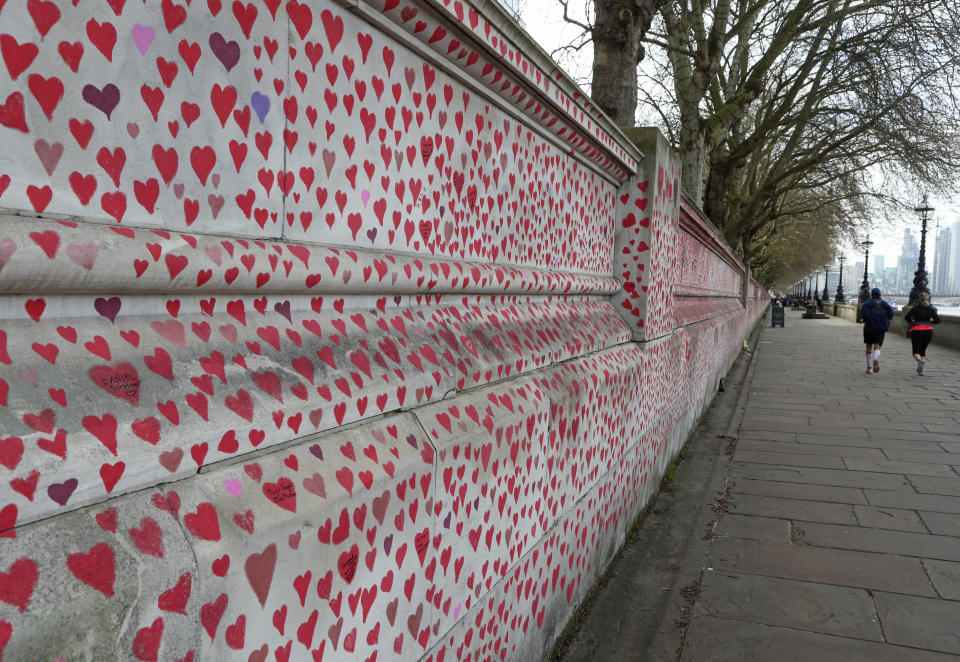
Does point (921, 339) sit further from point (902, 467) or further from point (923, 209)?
point (923, 209)

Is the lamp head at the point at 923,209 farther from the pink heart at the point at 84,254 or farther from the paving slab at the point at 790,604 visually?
the pink heart at the point at 84,254

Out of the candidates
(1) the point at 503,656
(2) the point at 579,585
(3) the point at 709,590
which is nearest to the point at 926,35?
(3) the point at 709,590

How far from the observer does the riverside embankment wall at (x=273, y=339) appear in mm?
864

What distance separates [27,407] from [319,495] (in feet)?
1.62

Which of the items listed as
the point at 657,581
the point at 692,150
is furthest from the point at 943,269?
the point at 657,581

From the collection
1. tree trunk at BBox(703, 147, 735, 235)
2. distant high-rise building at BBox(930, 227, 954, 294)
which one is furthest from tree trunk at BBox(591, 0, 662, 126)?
distant high-rise building at BBox(930, 227, 954, 294)

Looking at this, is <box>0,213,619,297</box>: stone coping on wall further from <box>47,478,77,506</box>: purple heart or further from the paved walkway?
the paved walkway

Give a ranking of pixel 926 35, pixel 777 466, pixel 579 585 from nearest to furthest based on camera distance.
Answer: pixel 579 585
pixel 777 466
pixel 926 35

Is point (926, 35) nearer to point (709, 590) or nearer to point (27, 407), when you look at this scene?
point (709, 590)

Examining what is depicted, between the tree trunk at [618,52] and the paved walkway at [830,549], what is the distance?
337 cm

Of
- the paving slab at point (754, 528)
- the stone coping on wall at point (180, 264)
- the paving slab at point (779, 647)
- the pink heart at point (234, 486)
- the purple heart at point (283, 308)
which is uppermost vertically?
the stone coping on wall at point (180, 264)

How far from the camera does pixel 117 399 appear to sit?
0.93m

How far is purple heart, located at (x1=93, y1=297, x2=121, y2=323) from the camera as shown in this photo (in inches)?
39.4

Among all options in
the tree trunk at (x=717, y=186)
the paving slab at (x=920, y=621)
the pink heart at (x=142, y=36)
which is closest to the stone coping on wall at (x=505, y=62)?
the pink heart at (x=142, y=36)
